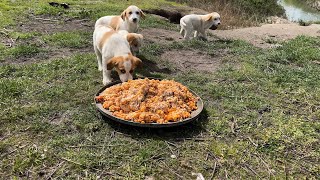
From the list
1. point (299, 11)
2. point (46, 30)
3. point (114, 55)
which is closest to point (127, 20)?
point (114, 55)

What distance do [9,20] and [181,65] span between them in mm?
5723

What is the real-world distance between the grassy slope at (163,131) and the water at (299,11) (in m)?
16.2

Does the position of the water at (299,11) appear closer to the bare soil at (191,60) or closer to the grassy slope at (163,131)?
the bare soil at (191,60)

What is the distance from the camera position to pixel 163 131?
474cm

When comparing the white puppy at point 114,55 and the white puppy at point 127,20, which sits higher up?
the white puppy at point 127,20

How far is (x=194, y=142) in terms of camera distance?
180 inches

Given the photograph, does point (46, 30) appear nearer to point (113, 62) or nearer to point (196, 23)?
point (196, 23)

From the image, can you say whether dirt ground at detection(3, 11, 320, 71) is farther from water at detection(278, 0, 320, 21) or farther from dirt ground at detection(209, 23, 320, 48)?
water at detection(278, 0, 320, 21)

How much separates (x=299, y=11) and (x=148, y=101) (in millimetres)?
23893

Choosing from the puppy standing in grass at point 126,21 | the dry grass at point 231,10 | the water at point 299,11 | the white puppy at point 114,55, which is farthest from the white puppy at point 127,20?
the water at point 299,11

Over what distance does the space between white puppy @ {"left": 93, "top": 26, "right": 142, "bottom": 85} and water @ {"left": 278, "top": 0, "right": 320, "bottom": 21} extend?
1768cm

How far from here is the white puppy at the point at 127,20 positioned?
7770mm

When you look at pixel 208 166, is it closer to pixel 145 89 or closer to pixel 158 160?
pixel 158 160

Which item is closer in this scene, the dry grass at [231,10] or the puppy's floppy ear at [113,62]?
the puppy's floppy ear at [113,62]
